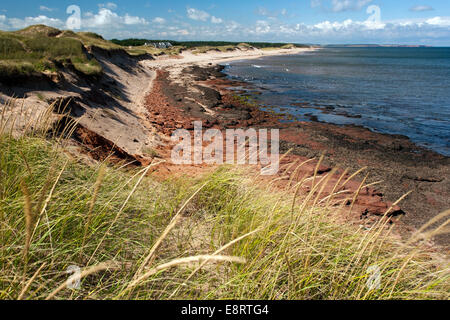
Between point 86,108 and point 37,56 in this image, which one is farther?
point 37,56

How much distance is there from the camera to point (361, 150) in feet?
40.5

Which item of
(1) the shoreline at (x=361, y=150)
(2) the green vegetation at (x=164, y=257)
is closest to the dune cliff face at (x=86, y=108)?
(1) the shoreline at (x=361, y=150)

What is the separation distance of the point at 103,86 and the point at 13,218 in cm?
1634

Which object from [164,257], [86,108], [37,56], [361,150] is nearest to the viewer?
[164,257]

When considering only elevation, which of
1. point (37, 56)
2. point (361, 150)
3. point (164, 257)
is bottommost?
point (361, 150)

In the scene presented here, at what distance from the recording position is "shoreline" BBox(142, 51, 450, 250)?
818cm

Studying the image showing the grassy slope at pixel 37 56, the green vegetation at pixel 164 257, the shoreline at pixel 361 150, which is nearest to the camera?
the green vegetation at pixel 164 257

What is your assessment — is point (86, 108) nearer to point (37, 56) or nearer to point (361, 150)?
point (37, 56)

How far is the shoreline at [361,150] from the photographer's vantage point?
818 cm

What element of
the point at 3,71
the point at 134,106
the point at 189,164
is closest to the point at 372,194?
the point at 189,164

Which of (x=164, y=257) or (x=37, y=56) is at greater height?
(x=37, y=56)

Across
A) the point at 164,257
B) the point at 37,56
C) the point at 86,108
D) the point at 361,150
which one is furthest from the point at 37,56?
the point at 361,150

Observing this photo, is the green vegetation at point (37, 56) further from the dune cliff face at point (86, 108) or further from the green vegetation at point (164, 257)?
the green vegetation at point (164, 257)
